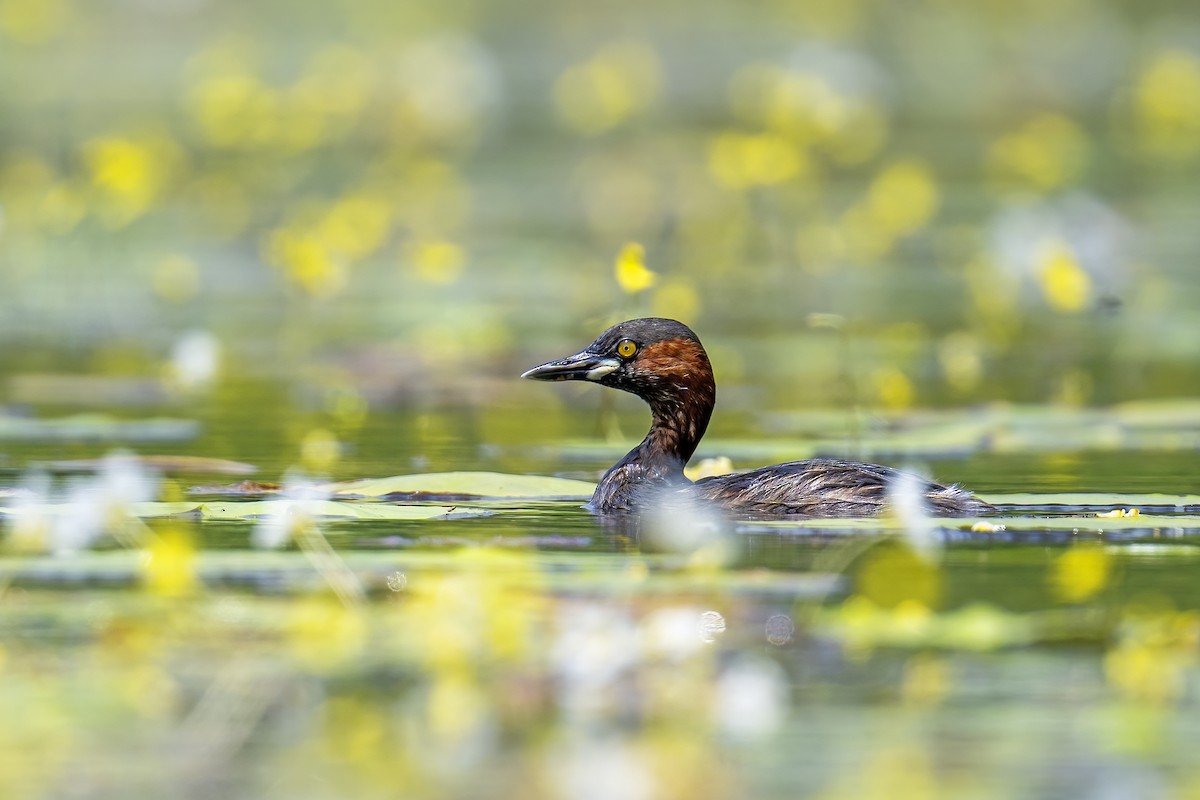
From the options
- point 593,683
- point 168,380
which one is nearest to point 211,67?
point 168,380

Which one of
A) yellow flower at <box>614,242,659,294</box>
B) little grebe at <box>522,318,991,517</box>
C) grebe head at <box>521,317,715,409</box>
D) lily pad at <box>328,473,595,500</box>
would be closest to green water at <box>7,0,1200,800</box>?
lily pad at <box>328,473,595,500</box>

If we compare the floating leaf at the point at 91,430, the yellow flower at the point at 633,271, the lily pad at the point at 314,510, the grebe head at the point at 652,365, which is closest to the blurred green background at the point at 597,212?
the yellow flower at the point at 633,271

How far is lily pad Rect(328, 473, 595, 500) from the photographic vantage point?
1021cm

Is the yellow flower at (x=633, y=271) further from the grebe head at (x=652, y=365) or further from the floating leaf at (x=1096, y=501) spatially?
the floating leaf at (x=1096, y=501)

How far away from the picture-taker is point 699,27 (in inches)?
2103

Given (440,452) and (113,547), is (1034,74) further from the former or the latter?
(113,547)

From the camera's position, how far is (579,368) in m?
A: 10.6

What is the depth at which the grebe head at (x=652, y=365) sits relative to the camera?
10.6 m

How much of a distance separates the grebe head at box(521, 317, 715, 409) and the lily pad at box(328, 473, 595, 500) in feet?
1.52

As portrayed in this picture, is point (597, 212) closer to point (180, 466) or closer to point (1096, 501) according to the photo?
point (180, 466)

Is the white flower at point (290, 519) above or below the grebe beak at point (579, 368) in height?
below

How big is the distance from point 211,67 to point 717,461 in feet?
76.6

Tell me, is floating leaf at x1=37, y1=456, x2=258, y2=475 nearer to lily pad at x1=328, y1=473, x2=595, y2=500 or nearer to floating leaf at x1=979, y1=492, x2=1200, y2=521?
lily pad at x1=328, y1=473, x2=595, y2=500

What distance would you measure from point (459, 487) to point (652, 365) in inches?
38.2
